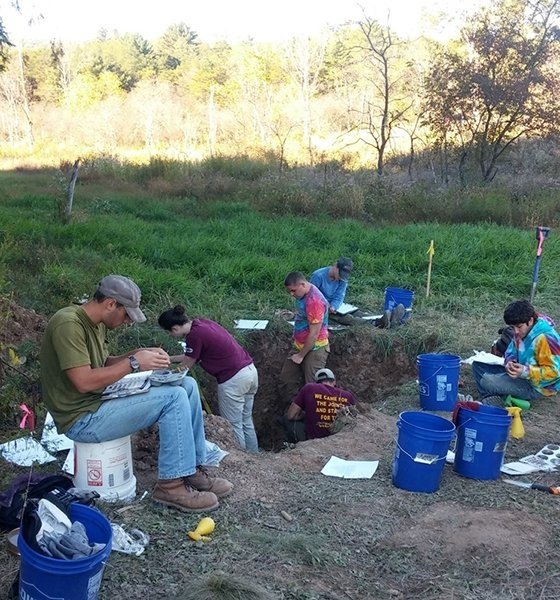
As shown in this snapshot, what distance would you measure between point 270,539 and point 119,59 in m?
52.0

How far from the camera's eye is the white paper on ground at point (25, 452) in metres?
4.11

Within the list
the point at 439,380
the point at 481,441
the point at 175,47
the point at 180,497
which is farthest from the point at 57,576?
the point at 175,47

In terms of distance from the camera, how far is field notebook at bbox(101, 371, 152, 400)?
11.6 ft

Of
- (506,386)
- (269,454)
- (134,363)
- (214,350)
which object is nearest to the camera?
(134,363)

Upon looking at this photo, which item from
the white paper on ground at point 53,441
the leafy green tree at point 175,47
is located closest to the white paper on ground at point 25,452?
the white paper on ground at point 53,441

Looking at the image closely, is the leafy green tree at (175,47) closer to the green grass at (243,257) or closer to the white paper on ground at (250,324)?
the green grass at (243,257)

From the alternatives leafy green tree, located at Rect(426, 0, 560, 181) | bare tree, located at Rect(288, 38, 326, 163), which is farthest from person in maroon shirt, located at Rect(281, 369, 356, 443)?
bare tree, located at Rect(288, 38, 326, 163)

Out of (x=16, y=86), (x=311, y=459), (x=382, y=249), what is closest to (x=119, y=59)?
(x=16, y=86)

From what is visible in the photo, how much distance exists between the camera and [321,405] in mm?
5562

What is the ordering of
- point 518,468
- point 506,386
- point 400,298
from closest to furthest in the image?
point 518,468 < point 506,386 < point 400,298

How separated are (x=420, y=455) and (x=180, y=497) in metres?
1.50

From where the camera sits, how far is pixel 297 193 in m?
14.0

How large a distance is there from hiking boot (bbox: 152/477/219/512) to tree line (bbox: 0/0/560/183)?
8.10 m

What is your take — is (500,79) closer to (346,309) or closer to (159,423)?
(346,309)
